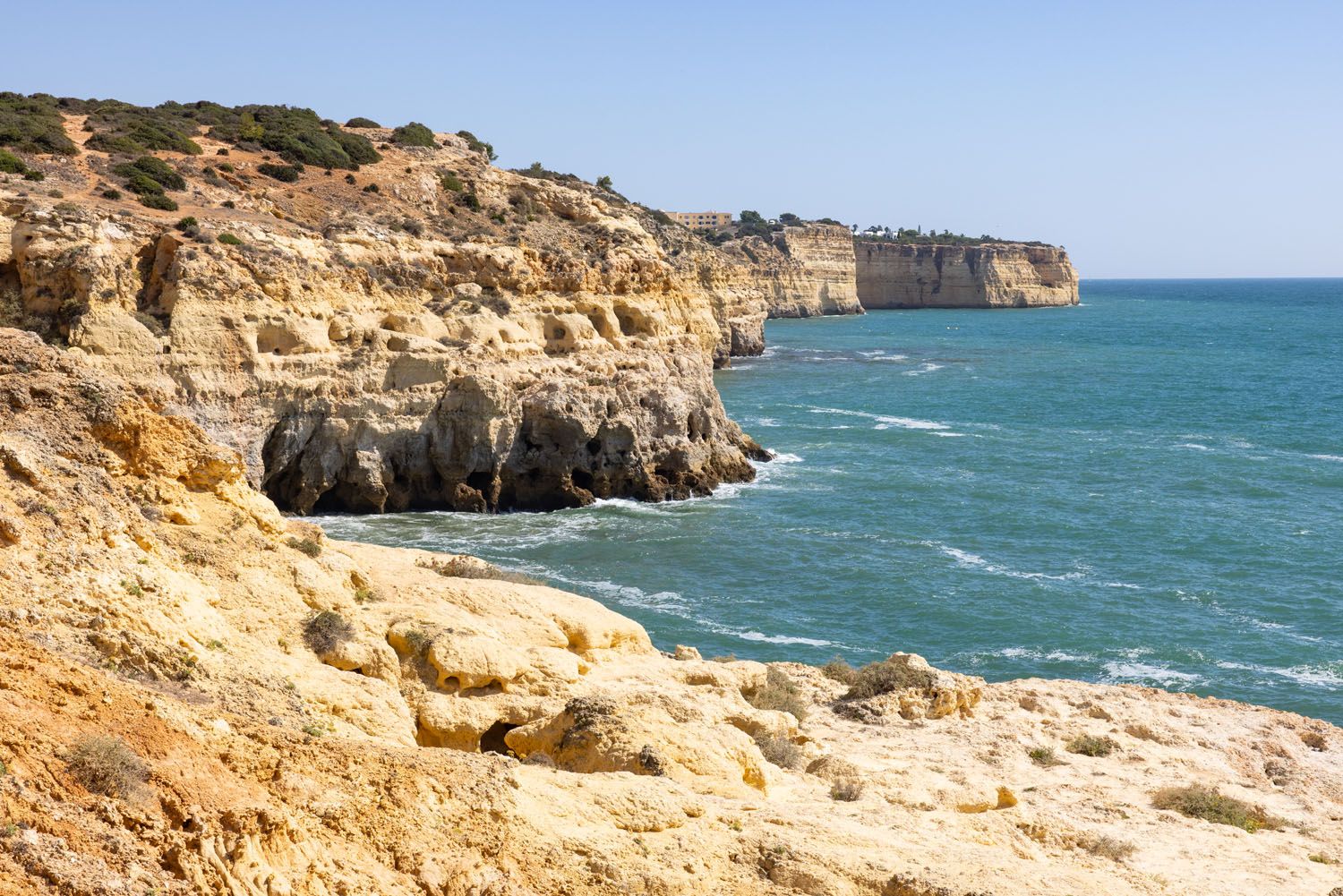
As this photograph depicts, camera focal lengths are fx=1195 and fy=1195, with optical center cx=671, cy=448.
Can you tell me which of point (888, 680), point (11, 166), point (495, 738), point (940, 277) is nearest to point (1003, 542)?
point (888, 680)

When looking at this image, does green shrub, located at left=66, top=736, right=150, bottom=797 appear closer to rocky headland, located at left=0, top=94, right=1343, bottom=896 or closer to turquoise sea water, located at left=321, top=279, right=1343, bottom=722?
rocky headland, located at left=0, top=94, right=1343, bottom=896

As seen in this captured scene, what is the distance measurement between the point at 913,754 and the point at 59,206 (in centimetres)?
2938

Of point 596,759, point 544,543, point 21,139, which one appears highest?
point 21,139

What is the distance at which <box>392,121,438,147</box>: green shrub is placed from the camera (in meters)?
55.6

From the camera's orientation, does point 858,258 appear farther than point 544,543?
Yes

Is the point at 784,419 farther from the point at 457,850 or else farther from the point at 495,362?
the point at 457,850

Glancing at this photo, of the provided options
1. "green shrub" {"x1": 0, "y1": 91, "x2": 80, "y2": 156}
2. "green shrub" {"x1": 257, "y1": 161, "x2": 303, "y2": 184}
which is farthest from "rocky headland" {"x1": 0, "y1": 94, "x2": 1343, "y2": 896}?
"green shrub" {"x1": 257, "y1": 161, "x2": 303, "y2": 184}

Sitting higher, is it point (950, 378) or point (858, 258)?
point (858, 258)

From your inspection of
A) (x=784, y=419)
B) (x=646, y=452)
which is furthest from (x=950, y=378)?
(x=646, y=452)

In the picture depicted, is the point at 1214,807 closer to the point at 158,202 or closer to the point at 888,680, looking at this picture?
the point at 888,680

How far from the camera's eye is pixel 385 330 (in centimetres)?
3716

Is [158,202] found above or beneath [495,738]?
above

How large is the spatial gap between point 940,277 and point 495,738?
16638 centimetres

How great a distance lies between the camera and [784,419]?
198 ft
